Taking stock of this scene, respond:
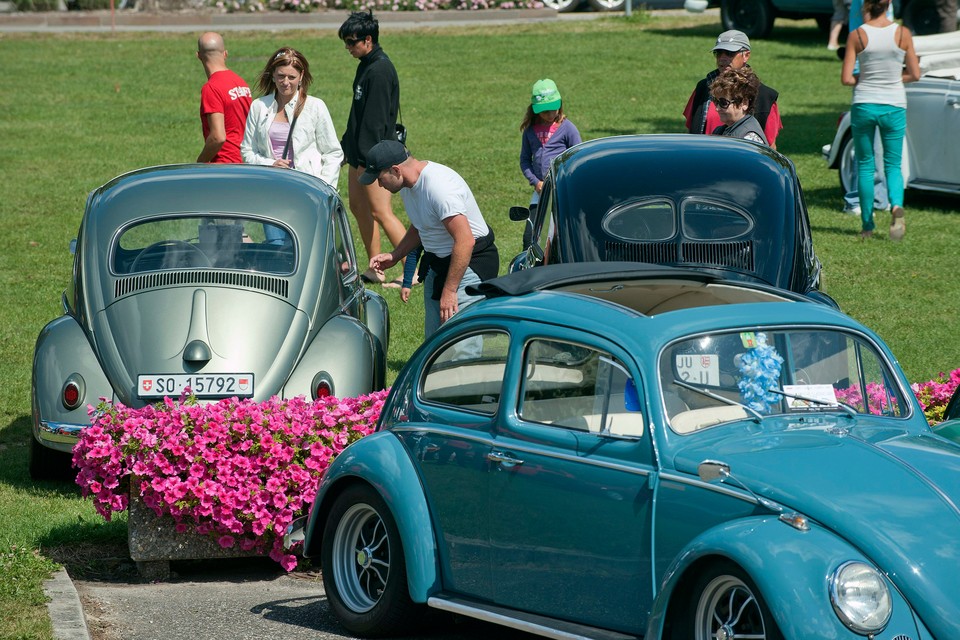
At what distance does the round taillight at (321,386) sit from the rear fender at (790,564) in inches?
147

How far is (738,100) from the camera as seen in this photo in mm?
9867

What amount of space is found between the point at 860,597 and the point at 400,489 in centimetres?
211

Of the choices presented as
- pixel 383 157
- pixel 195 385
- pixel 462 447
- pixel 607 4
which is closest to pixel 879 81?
pixel 383 157

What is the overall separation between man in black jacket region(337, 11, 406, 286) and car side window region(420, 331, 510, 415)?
5.93 metres

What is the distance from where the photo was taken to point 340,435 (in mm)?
7188

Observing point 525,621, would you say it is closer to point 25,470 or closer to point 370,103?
point 25,470

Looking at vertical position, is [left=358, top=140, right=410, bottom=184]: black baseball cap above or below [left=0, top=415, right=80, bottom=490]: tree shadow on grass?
above

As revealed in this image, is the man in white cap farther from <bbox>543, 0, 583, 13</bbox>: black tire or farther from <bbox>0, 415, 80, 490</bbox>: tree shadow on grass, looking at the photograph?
<bbox>543, 0, 583, 13</bbox>: black tire

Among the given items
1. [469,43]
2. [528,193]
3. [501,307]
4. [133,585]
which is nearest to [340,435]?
[133,585]

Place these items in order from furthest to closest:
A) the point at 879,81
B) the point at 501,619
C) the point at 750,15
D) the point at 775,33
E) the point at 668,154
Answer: the point at 775,33 → the point at 750,15 → the point at 879,81 → the point at 668,154 → the point at 501,619

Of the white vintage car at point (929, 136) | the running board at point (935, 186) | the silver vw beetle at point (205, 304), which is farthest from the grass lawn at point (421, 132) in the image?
the silver vw beetle at point (205, 304)

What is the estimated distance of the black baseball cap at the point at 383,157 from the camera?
8523mm

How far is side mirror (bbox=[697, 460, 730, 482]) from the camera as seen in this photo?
15.7ft

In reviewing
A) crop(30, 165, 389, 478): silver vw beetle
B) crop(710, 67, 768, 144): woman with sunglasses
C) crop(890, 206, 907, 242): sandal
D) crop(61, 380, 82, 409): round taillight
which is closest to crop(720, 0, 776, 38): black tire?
crop(890, 206, 907, 242): sandal
